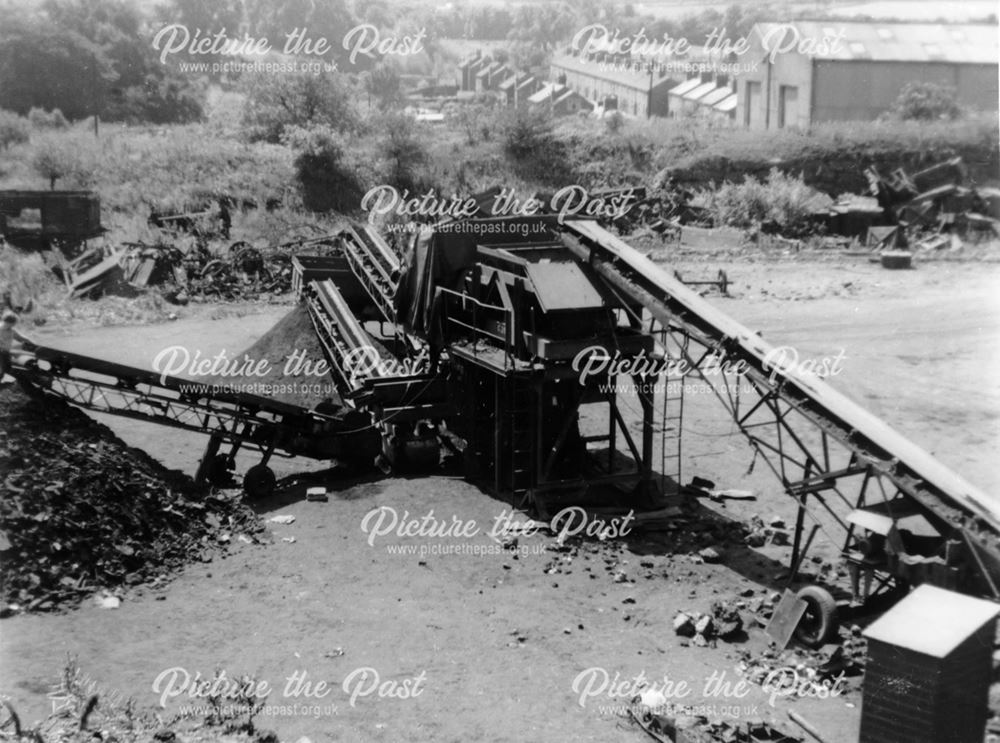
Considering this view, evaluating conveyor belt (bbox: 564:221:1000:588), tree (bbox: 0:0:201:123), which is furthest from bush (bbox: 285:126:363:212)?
conveyor belt (bbox: 564:221:1000:588)

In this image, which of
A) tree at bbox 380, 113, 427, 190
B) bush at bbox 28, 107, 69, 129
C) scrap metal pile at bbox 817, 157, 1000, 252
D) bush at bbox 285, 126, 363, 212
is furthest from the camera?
bush at bbox 28, 107, 69, 129

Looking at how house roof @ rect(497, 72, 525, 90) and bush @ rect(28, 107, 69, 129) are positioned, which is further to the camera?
house roof @ rect(497, 72, 525, 90)

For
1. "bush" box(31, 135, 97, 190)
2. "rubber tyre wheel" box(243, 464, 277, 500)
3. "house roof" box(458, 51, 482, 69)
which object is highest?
"house roof" box(458, 51, 482, 69)

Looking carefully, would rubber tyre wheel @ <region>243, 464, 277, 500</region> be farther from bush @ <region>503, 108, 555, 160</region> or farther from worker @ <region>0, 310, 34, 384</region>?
bush @ <region>503, 108, 555, 160</region>

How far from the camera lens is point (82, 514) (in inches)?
491

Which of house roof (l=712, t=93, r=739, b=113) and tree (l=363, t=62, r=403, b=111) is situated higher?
tree (l=363, t=62, r=403, b=111)

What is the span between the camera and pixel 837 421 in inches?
422

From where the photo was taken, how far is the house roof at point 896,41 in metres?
41.2

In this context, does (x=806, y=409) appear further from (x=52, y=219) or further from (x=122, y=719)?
(x=52, y=219)

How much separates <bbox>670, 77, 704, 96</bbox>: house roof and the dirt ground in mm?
38346

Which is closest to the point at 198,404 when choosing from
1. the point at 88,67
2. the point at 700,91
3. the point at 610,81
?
the point at 88,67

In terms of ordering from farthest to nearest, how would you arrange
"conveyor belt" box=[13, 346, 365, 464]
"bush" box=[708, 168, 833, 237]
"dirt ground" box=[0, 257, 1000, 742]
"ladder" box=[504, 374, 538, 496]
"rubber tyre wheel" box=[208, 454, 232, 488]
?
"bush" box=[708, 168, 833, 237] < "rubber tyre wheel" box=[208, 454, 232, 488] < "ladder" box=[504, 374, 538, 496] < "conveyor belt" box=[13, 346, 365, 464] < "dirt ground" box=[0, 257, 1000, 742]

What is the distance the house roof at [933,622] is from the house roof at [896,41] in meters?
36.5

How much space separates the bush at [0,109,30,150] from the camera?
40219 millimetres
